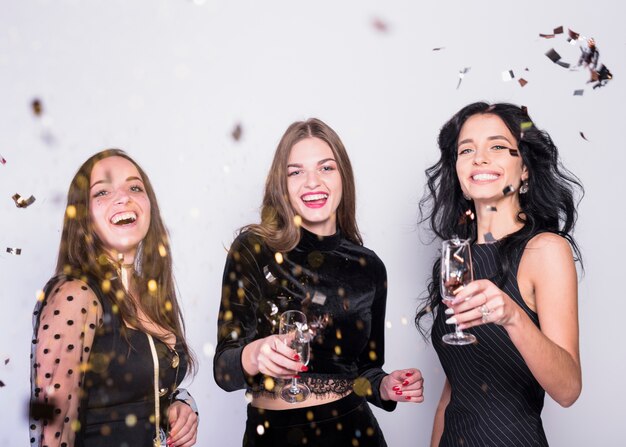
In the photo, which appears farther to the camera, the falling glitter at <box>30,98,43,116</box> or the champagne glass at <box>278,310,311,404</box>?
the falling glitter at <box>30,98,43,116</box>

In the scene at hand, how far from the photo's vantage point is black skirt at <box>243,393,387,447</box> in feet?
8.57

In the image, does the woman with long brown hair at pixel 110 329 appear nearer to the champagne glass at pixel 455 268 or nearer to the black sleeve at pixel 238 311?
the black sleeve at pixel 238 311

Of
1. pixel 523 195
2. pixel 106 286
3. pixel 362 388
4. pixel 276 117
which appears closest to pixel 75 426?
pixel 106 286

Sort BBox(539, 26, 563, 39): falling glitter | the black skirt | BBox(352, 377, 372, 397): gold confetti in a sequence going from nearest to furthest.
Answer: the black skirt < BBox(352, 377, 372, 397): gold confetti < BBox(539, 26, 563, 39): falling glitter

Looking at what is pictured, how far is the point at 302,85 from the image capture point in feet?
13.5

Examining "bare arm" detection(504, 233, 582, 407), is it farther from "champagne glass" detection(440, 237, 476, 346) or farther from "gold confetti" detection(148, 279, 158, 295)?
"gold confetti" detection(148, 279, 158, 295)

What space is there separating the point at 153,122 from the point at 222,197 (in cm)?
59

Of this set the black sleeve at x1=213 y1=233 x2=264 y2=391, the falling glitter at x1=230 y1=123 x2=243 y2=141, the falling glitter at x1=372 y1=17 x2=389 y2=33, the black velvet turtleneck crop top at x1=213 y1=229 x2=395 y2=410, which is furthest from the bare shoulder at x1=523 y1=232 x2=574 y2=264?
the falling glitter at x1=372 y1=17 x2=389 y2=33

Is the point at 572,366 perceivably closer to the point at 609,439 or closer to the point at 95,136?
the point at 609,439

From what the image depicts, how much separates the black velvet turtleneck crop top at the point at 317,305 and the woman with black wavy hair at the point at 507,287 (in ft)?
1.09

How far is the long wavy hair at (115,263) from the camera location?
7.80 feet

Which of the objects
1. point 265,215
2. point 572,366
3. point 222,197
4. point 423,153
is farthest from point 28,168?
point 572,366

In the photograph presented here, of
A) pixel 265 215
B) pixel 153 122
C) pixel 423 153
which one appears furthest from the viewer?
pixel 423 153

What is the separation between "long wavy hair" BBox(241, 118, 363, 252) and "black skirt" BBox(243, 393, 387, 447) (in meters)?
0.68
